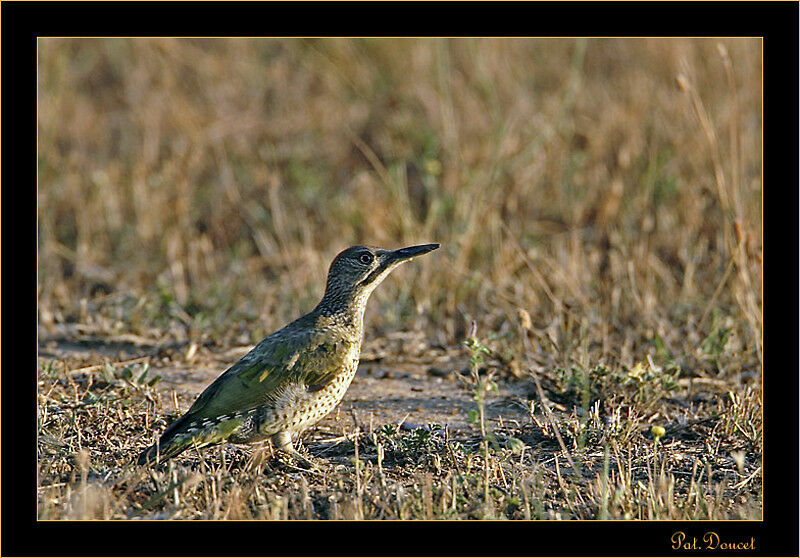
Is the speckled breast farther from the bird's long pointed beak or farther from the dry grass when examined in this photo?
the bird's long pointed beak

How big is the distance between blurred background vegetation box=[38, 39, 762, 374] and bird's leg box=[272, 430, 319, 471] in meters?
1.85

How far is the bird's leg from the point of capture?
214 inches

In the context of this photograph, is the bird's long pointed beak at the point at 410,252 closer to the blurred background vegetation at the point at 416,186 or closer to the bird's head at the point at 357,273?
the bird's head at the point at 357,273

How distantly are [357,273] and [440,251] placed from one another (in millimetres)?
2164

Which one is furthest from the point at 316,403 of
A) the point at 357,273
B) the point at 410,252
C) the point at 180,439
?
the point at 410,252

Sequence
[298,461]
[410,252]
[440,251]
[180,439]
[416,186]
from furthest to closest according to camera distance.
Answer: [416,186] < [440,251] < [410,252] < [298,461] < [180,439]

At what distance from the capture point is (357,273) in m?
6.07

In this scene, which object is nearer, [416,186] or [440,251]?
[440,251]

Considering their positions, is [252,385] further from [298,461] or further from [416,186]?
[416,186]

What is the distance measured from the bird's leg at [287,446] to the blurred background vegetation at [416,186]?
1.85 metres

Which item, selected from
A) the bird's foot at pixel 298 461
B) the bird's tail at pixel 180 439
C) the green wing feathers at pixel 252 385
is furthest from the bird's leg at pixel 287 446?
the bird's tail at pixel 180 439

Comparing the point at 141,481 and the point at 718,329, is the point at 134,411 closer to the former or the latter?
the point at 141,481

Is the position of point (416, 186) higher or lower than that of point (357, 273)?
higher

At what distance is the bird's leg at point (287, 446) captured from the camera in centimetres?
544
